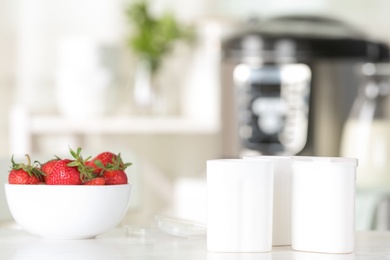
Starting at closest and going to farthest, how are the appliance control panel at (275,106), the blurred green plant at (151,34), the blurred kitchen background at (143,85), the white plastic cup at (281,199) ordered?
1. the white plastic cup at (281,199)
2. the appliance control panel at (275,106)
3. the blurred kitchen background at (143,85)
4. the blurred green plant at (151,34)

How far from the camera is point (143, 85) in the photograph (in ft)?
9.48

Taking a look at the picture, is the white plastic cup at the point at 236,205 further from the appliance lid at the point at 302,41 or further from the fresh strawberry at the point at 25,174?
the appliance lid at the point at 302,41

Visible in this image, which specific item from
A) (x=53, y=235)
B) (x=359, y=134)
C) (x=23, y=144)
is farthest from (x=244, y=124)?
(x=53, y=235)

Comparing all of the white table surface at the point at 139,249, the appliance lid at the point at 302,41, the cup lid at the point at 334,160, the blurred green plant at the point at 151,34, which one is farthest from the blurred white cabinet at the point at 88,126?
the cup lid at the point at 334,160

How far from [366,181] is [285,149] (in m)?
0.23

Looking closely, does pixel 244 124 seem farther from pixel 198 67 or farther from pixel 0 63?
pixel 0 63

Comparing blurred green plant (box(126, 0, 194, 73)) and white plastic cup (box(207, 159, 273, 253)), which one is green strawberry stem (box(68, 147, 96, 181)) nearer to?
white plastic cup (box(207, 159, 273, 253))

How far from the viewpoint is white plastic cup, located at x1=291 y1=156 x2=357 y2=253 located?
105cm

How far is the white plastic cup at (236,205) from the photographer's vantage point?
104cm

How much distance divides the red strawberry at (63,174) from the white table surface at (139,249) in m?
0.07

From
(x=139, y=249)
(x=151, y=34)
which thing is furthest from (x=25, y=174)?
(x=151, y=34)

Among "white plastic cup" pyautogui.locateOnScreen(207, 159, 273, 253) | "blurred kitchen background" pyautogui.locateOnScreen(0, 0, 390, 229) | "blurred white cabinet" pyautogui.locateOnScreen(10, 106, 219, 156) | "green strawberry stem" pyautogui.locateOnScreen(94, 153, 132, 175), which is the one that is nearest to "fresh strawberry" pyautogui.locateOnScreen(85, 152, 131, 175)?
"green strawberry stem" pyautogui.locateOnScreen(94, 153, 132, 175)

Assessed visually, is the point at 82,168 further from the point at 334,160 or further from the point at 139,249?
the point at 334,160

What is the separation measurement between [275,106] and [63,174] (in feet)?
4.86
